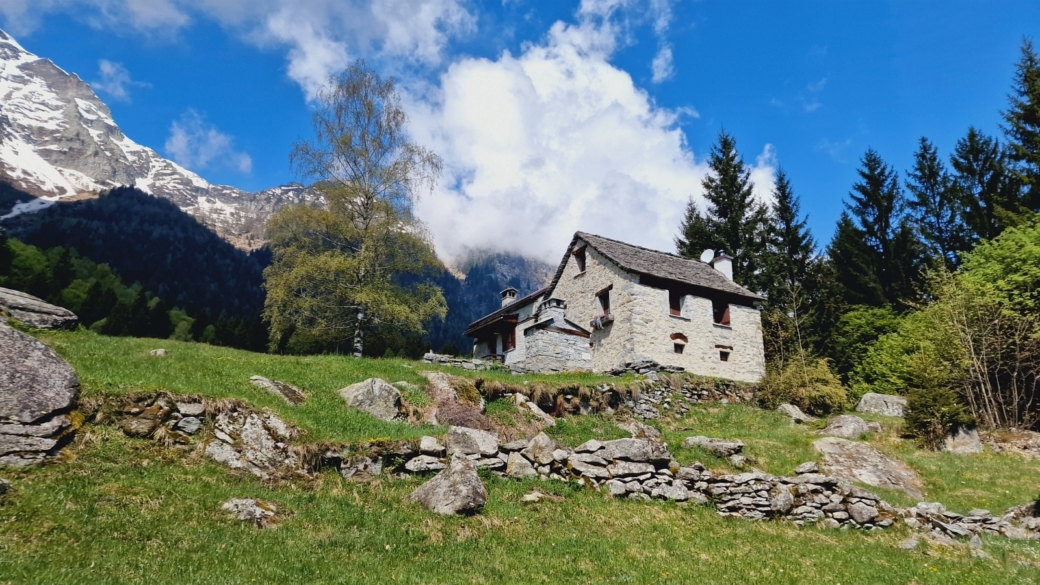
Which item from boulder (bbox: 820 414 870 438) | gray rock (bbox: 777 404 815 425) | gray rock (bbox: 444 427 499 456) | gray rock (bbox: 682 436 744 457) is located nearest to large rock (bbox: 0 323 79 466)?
gray rock (bbox: 444 427 499 456)

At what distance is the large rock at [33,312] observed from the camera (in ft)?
55.0

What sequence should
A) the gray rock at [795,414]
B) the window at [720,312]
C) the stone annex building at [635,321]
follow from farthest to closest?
the window at [720,312], the stone annex building at [635,321], the gray rock at [795,414]

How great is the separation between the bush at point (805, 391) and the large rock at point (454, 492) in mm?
23195

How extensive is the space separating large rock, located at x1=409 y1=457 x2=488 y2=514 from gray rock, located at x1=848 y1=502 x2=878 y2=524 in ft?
27.8

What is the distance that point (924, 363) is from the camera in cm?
2434

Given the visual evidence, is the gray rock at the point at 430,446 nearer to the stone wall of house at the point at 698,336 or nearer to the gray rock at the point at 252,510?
the gray rock at the point at 252,510

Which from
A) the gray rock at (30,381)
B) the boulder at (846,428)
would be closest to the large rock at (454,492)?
the gray rock at (30,381)

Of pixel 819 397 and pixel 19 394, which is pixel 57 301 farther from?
pixel 819 397

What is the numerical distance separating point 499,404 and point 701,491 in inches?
315

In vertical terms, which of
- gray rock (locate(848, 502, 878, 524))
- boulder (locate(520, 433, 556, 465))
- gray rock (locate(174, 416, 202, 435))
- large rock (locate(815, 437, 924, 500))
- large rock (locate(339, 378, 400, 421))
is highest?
large rock (locate(339, 378, 400, 421))

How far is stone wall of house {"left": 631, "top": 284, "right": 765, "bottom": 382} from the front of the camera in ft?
102

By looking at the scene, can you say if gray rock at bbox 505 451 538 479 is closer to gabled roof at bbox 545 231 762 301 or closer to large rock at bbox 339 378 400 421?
large rock at bbox 339 378 400 421

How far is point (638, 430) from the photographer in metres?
20.0

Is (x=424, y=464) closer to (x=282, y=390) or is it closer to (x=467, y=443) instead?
(x=467, y=443)
